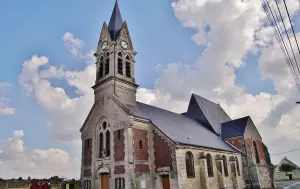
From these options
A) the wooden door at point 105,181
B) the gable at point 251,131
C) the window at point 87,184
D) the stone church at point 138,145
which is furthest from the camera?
the gable at point 251,131

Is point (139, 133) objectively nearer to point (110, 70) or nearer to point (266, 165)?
point (110, 70)

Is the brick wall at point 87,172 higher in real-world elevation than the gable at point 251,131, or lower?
lower

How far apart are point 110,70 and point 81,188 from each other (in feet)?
39.5

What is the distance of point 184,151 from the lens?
70.0 ft

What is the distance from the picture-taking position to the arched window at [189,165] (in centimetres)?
2140

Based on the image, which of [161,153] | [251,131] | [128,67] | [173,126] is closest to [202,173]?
[161,153]

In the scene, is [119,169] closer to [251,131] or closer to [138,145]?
[138,145]

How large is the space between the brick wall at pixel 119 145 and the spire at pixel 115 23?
11316 millimetres

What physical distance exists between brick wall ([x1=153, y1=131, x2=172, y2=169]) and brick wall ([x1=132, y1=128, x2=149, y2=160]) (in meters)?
0.86

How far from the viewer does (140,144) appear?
2194 cm

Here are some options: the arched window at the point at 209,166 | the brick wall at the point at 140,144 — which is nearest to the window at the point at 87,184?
the brick wall at the point at 140,144

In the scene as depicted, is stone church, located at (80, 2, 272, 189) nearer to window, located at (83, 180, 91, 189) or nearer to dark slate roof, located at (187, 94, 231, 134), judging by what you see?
window, located at (83, 180, 91, 189)

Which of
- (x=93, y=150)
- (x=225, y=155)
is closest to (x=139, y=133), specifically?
(x=93, y=150)

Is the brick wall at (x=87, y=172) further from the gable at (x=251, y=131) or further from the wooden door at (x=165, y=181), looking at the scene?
the gable at (x=251, y=131)
